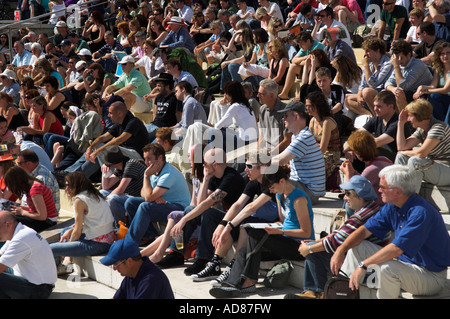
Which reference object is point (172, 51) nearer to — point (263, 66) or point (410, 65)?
point (263, 66)

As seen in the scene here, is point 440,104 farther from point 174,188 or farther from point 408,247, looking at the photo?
point 408,247

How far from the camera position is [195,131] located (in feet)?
29.2

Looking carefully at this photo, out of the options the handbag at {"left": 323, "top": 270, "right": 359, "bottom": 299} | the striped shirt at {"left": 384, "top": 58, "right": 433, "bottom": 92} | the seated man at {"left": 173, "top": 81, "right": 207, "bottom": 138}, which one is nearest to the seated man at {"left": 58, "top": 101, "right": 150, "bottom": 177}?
the seated man at {"left": 173, "top": 81, "right": 207, "bottom": 138}

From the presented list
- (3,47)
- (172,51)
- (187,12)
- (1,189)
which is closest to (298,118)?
(1,189)

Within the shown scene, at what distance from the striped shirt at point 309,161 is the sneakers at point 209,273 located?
1290 mm

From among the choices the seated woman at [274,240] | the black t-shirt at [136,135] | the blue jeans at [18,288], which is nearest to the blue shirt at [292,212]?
the seated woman at [274,240]

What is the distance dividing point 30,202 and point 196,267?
7.52ft

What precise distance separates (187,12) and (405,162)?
1010cm

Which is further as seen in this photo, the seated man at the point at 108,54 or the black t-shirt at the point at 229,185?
the seated man at the point at 108,54

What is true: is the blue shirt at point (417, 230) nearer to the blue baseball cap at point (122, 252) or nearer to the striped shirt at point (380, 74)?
the blue baseball cap at point (122, 252)

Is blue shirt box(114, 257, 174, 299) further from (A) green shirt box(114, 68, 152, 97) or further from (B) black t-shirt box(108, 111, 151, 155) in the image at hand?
(A) green shirt box(114, 68, 152, 97)

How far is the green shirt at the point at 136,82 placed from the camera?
11.8 metres

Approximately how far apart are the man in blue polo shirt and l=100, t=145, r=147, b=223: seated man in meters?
Result: 3.28

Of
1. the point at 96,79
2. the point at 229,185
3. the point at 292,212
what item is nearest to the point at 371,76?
the point at 229,185
